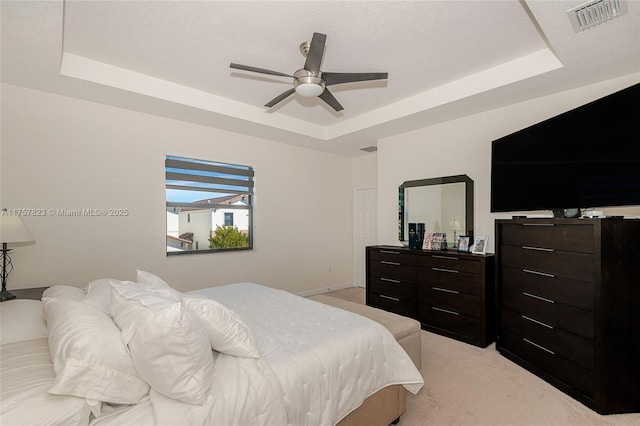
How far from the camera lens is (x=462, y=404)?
217cm

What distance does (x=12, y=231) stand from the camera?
238 cm

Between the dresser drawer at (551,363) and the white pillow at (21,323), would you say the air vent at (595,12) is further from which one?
A: the white pillow at (21,323)

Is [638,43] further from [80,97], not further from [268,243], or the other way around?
[80,97]

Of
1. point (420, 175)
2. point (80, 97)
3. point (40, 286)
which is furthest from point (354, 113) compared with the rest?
point (40, 286)

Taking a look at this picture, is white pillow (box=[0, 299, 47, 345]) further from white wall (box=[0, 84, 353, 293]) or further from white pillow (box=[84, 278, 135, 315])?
white wall (box=[0, 84, 353, 293])

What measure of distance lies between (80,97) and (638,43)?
492cm

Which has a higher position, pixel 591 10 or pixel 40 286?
pixel 591 10

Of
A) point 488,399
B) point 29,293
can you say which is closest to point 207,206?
point 29,293

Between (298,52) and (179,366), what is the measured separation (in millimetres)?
2546

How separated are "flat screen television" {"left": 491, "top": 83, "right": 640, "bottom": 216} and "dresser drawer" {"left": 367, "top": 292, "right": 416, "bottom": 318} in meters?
1.59

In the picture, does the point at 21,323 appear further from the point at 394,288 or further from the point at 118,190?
the point at 394,288

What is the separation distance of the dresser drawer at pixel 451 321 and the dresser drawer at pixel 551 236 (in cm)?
93

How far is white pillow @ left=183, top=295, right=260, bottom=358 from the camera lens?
1435 mm

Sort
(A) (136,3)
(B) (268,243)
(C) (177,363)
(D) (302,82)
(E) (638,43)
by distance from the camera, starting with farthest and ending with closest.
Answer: (B) (268,243)
(D) (302,82)
(E) (638,43)
(A) (136,3)
(C) (177,363)
